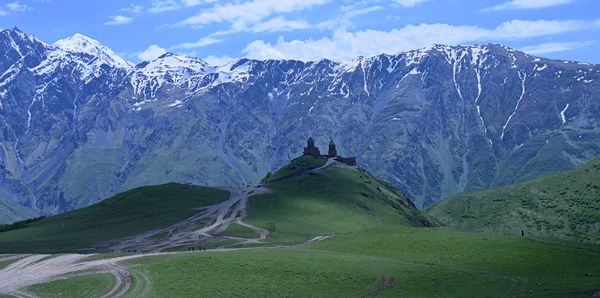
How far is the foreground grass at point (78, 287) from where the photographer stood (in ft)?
260

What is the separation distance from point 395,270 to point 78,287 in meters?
46.4

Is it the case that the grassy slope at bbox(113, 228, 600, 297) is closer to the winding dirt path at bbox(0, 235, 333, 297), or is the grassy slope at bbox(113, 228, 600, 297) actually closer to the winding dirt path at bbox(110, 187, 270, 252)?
the winding dirt path at bbox(0, 235, 333, 297)

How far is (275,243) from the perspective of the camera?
13650 centimetres

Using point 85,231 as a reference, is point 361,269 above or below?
below

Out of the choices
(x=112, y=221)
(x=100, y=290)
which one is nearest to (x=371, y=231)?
(x=100, y=290)

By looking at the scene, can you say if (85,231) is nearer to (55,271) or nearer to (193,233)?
(193,233)

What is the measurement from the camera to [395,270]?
92.2 m

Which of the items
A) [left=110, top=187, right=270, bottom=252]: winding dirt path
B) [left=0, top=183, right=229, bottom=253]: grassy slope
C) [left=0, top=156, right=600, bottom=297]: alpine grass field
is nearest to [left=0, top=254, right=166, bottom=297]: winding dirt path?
[left=0, top=156, right=600, bottom=297]: alpine grass field

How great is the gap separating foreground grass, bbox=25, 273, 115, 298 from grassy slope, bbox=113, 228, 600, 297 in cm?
488

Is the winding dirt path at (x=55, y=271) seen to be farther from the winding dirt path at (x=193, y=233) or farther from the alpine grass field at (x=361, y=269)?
the winding dirt path at (x=193, y=233)

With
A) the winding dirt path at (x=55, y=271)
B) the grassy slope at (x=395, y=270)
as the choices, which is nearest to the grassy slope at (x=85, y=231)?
the winding dirt path at (x=55, y=271)

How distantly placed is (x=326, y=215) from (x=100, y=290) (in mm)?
113363

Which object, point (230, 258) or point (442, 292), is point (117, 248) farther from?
point (442, 292)

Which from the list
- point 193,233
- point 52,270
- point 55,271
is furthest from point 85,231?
point 55,271
